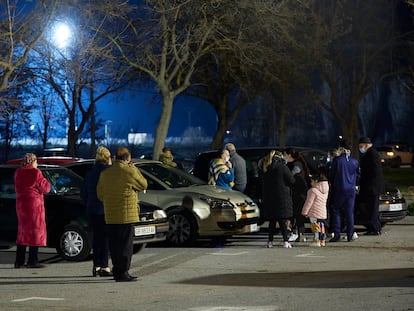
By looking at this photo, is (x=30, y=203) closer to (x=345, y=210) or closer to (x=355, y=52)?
(x=345, y=210)

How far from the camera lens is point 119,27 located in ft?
112

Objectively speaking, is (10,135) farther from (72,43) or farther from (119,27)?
(72,43)

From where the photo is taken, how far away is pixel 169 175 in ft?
64.6

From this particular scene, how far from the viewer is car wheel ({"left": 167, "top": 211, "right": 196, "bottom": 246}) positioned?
1848 centimetres

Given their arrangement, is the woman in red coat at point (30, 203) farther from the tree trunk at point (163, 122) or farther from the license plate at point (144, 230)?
the tree trunk at point (163, 122)

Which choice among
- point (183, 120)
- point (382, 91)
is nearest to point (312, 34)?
point (382, 91)

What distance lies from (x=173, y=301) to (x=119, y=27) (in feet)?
77.3

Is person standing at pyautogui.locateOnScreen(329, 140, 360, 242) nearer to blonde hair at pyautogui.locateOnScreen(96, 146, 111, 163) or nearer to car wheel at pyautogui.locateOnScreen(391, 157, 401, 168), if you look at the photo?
blonde hair at pyautogui.locateOnScreen(96, 146, 111, 163)

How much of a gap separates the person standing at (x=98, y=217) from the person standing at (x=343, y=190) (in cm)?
583

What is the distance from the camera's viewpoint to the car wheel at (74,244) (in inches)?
632

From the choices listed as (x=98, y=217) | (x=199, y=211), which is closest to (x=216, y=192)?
(x=199, y=211)

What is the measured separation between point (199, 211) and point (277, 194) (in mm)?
1460

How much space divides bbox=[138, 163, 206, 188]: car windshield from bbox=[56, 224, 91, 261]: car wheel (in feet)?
10.8

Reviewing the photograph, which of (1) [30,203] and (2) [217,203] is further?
(2) [217,203]
